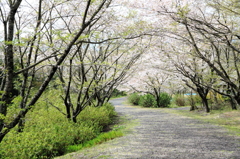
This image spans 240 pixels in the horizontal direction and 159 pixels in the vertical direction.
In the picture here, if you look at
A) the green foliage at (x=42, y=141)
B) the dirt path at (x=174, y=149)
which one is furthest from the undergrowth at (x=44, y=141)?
the dirt path at (x=174, y=149)

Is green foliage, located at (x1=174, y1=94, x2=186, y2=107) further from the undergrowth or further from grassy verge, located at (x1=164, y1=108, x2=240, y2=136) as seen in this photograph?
the undergrowth

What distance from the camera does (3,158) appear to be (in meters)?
3.60

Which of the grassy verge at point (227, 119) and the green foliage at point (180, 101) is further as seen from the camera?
the green foliage at point (180, 101)

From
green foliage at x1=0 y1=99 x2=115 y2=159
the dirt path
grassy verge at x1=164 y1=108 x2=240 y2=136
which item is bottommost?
grassy verge at x1=164 y1=108 x2=240 y2=136

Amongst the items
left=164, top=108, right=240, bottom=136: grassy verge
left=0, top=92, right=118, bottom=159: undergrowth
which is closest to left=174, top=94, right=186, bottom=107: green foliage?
left=164, top=108, right=240, bottom=136: grassy verge

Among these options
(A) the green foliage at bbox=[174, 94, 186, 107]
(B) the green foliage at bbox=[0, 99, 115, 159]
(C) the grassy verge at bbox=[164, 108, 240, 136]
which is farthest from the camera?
(A) the green foliage at bbox=[174, 94, 186, 107]

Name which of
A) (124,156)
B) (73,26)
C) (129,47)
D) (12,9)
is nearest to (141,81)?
(129,47)

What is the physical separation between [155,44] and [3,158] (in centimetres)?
740

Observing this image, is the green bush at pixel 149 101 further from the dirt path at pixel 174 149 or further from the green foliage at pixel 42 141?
the dirt path at pixel 174 149

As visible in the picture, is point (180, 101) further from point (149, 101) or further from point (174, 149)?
point (174, 149)

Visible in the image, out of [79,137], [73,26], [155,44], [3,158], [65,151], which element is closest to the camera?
[3,158]

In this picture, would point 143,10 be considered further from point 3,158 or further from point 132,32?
point 3,158

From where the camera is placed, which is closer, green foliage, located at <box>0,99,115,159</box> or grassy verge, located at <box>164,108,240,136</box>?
green foliage, located at <box>0,99,115,159</box>

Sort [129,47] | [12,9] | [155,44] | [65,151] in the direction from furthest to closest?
1. [129,47]
2. [155,44]
3. [65,151]
4. [12,9]
